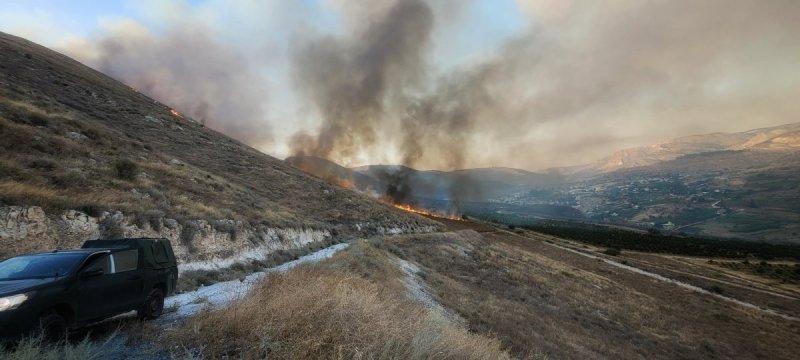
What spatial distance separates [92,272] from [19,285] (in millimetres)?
1229

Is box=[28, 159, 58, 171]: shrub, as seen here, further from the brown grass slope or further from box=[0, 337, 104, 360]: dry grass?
box=[0, 337, 104, 360]: dry grass

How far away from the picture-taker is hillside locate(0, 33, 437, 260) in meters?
15.3

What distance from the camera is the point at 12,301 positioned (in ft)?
22.4

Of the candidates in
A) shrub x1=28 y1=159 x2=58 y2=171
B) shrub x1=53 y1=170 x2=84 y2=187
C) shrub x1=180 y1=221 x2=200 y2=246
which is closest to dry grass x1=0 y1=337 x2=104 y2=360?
shrub x1=180 y1=221 x2=200 y2=246

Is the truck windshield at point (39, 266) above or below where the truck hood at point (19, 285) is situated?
above

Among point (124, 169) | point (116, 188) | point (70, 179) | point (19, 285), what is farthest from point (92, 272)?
point (124, 169)

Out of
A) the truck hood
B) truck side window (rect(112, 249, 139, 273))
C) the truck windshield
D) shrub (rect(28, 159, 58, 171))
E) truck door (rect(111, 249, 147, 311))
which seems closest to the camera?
the truck hood

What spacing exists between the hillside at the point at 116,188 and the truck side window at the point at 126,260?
593cm

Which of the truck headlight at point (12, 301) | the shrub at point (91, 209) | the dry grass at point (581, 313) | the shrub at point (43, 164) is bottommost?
the dry grass at point (581, 313)

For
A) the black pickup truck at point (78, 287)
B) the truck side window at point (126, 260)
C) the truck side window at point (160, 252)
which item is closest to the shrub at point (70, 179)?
the black pickup truck at point (78, 287)

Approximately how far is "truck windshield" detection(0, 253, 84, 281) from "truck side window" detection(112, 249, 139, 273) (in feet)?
2.92

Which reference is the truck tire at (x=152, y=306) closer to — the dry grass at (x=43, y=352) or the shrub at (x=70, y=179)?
the dry grass at (x=43, y=352)

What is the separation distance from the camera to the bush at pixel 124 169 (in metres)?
23.1

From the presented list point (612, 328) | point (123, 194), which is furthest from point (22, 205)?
point (612, 328)
